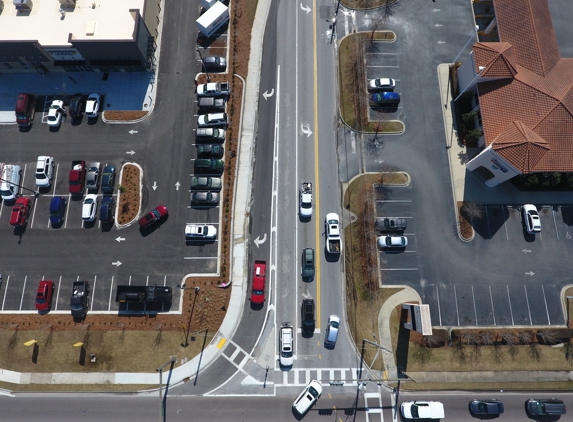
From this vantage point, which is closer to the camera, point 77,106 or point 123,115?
point 77,106

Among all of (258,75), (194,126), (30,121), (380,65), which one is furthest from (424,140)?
(30,121)

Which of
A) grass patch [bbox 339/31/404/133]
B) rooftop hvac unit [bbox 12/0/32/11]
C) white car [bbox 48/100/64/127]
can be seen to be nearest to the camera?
rooftop hvac unit [bbox 12/0/32/11]

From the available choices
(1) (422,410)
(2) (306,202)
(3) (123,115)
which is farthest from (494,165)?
(3) (123,115)

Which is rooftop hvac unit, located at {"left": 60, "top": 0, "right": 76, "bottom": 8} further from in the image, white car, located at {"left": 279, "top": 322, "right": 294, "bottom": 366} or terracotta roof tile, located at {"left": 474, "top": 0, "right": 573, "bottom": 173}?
terracotta roof tile, located at {"left": 474, "top": 0, "right": 573, "bottom": 173}

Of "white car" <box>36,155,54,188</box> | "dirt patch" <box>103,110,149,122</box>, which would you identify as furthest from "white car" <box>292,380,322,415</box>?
"white car" <box>36,155,54,188</box>

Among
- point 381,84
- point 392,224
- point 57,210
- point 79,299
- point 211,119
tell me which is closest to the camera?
point 79,299

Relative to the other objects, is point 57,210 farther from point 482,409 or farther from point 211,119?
point 482,409
